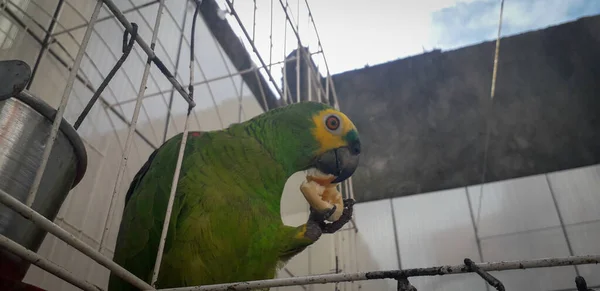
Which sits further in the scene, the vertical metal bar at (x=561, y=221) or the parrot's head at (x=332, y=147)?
the vertical metal bar at (x=561, y=221)

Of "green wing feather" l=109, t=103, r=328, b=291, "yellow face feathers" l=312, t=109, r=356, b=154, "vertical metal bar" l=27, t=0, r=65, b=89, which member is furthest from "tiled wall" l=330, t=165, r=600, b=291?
"vertical metal bar" l=27, t=0, r=65, b=89

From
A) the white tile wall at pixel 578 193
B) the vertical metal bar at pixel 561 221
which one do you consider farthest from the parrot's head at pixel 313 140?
the white tile wall at pixel 578 193

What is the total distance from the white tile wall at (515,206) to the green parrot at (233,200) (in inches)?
90.8

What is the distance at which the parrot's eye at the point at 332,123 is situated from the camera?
1.66 m

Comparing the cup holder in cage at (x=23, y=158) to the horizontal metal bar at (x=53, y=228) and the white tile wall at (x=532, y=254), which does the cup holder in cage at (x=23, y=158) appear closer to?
the horizontal metal bar at (x=53, y=228)

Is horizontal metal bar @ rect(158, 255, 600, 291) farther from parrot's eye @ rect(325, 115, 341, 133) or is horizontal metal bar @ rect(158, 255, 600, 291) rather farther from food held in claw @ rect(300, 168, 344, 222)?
parrot's eye @ rect(325, 115, 341, 133)

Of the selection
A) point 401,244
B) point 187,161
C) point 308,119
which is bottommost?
point 187,161

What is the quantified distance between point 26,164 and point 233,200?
1.97 feet

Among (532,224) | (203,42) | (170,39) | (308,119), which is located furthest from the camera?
(532,224)

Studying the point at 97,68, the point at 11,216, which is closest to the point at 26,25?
the point at 97,68

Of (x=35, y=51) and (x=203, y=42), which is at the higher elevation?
(x=203, y=42)

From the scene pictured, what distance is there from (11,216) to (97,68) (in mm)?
1493

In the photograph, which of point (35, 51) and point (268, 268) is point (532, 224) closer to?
point (268, 268)

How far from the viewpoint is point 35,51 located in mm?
1800
